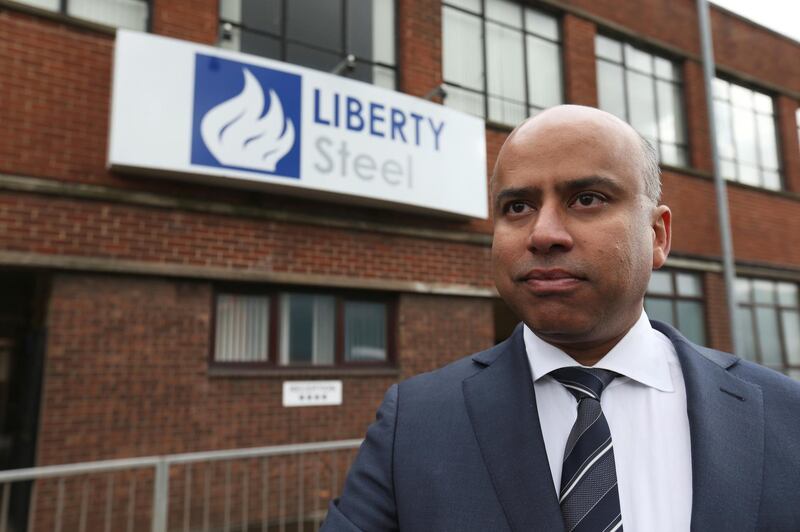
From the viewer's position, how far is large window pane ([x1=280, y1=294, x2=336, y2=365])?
6605 mm

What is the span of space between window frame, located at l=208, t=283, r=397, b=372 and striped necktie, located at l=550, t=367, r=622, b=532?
5.59 meters

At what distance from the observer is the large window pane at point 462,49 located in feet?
27.5

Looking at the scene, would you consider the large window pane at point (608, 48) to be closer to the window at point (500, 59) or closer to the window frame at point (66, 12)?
the window at point (500, 59)

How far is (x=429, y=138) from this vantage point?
7.20 meters

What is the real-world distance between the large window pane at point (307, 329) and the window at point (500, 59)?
12.1 ft

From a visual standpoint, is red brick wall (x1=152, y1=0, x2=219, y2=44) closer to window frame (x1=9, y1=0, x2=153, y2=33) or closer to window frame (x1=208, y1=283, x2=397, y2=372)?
window frame (x1=9, y1=0, x2=153, y2=33)

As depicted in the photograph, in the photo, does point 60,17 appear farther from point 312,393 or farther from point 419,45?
point 312,393

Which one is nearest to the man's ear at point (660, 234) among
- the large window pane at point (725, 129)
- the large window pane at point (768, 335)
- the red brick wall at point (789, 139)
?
the large window pane at point (768, 335)

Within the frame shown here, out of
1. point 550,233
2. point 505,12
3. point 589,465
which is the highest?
point 505,12

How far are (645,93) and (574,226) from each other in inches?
437

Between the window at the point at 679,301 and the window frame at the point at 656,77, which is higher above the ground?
the window frame at the point at 656,77

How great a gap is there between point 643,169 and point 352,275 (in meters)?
5.88

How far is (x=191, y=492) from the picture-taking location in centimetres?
550

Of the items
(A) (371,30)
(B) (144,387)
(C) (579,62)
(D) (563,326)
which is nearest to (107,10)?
(A) (371,30)
